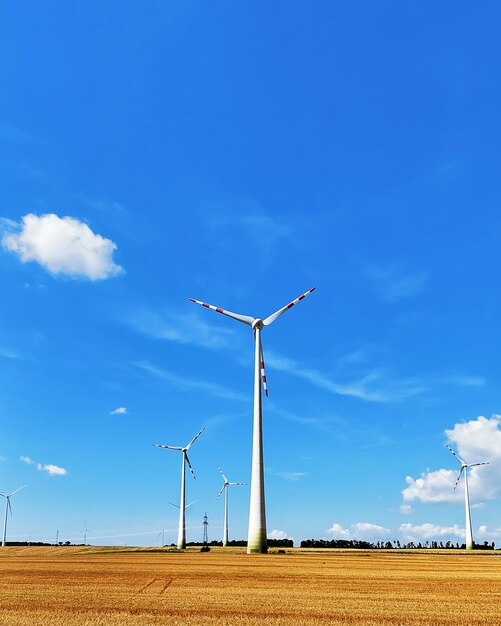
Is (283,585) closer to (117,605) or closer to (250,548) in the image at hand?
(117,605)

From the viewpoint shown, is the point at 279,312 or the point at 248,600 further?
the point at 279,312

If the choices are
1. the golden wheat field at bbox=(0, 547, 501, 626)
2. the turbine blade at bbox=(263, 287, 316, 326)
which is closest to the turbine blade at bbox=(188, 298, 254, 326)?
the turbine blade at bbox=(263, 287, 316, 326)

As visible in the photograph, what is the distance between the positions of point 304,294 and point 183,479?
5878cm

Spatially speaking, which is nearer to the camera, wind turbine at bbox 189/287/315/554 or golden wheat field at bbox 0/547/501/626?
golden wheat field at bbox 0/547/501/626

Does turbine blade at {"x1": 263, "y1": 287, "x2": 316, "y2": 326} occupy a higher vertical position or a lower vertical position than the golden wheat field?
higher

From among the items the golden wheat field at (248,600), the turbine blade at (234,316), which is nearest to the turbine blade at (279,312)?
the turbine blade at (234,316)

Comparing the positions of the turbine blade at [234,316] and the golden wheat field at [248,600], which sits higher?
the turbine blade at [234,316]

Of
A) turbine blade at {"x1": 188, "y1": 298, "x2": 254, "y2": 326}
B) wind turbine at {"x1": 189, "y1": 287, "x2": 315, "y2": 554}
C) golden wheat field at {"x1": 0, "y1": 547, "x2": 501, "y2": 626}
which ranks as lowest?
golden wheat field at {"x1": 0, "y1": 547, "x2": 501, "y2": 626}

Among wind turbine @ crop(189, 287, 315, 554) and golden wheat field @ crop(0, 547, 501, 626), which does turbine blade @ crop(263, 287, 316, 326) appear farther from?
golden wheat field @ crop(0, 547, 501, 626)

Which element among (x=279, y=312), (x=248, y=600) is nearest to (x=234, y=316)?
(x=279, y=312)

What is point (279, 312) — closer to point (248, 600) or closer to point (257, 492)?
point (257, 492)

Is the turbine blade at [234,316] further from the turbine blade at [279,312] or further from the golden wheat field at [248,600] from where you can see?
the golden wheat field at [248,600]

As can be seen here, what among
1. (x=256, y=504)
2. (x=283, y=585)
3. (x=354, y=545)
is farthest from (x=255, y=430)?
(x=354, y=545)

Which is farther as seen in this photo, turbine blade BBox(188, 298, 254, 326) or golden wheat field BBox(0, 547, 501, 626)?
turbine blade BBox(188, 298, 254, 326)
